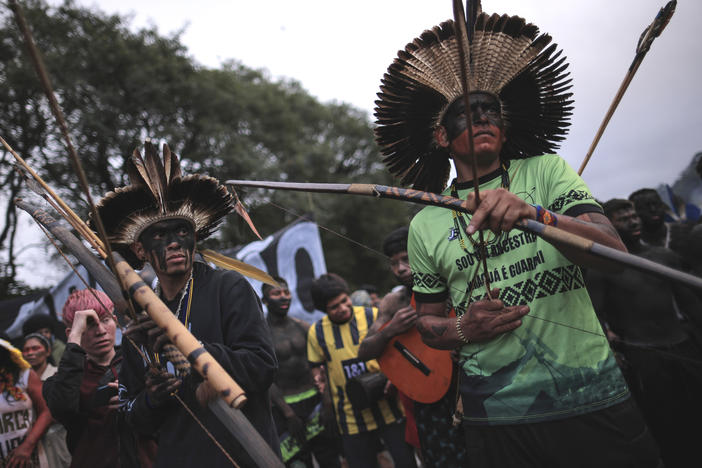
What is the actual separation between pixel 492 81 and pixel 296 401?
5234 mm

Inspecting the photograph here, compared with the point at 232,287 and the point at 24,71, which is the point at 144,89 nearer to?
the point at 24,71

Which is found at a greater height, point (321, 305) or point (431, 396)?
point (321, 305)

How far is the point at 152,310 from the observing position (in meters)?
1.85

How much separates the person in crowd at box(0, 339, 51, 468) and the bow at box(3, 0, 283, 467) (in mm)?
3250

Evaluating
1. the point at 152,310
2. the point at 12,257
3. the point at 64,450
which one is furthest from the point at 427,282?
the point at 12,257

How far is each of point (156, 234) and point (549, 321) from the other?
1.97m

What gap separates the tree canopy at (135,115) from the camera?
1592cm

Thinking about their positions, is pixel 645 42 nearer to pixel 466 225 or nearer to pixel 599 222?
pixel 599 222

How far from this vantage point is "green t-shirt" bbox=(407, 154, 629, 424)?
1.97 metres

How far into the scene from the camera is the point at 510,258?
2.15 m

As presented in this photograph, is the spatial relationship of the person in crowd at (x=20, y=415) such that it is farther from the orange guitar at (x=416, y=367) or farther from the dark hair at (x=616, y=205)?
the dark hair at (x=616, y=205)

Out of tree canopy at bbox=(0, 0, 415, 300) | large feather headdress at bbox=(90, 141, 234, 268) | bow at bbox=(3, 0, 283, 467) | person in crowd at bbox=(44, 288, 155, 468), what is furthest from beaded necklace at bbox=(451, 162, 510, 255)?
tree canopy at bbox=(0, 0, 415, 300)

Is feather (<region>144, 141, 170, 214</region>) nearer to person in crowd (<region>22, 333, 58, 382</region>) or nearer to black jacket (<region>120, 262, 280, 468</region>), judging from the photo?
black jacket (<region>120, 262, 280, 468</region>)

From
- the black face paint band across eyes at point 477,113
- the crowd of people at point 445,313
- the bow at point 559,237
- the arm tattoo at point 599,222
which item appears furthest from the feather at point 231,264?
the arm tattoo at point 599,222
